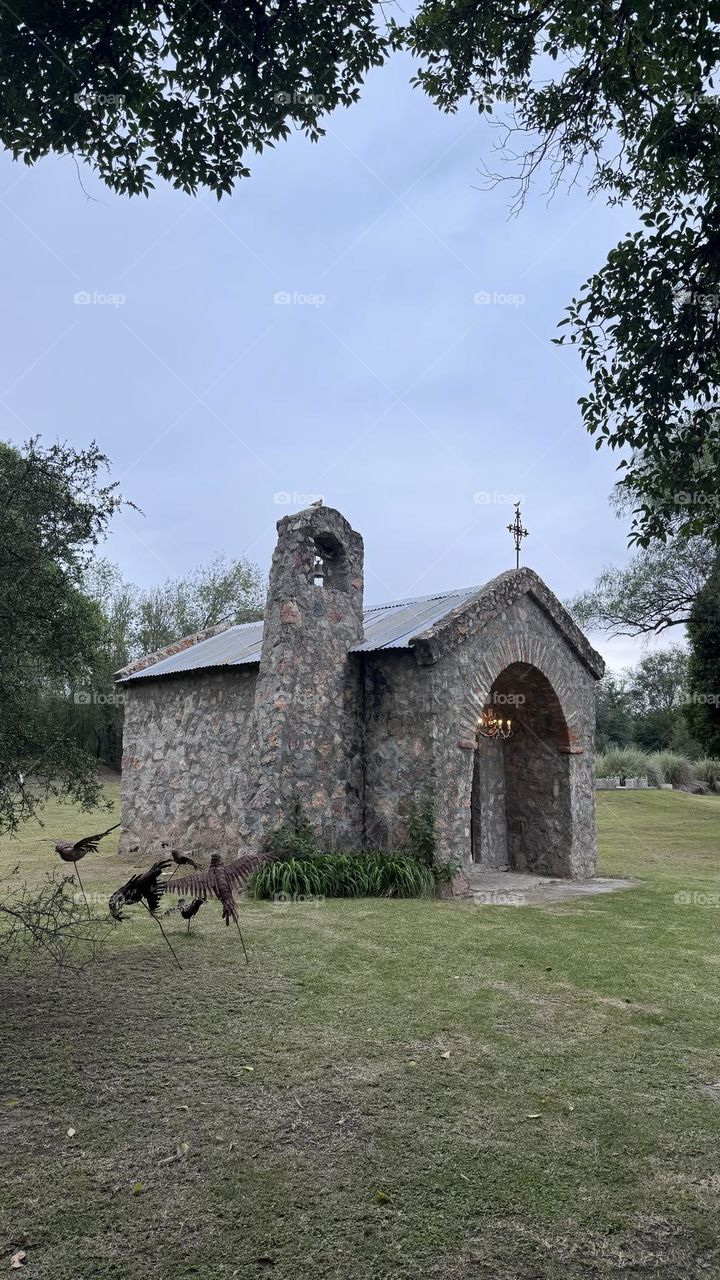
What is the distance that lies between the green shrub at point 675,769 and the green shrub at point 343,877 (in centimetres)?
2112

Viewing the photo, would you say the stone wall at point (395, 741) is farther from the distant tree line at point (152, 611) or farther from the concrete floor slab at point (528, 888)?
the distant tree line at point (152, 611)

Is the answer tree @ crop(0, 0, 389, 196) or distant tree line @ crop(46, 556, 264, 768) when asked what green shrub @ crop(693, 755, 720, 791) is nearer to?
distant tree line @ crop(46, 556, 264, 768)

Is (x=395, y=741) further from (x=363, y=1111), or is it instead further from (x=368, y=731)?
(x=363, y=1111)

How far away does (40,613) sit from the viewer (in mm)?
5180

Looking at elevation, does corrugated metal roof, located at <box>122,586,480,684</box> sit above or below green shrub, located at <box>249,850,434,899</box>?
above

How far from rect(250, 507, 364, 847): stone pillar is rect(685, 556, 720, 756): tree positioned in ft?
38.9

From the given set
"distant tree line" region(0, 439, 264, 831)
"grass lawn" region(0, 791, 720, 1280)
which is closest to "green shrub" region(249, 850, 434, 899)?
"grass lawn" region(0, 791, 720, 1280)

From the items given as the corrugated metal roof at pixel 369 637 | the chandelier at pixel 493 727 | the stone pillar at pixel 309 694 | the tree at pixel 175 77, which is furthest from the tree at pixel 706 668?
the tree at pixel 175 77

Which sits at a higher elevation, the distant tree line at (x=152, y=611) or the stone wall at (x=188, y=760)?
the distant tree line at (x=152, y=611)

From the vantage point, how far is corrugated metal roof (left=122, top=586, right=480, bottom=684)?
10.9 m

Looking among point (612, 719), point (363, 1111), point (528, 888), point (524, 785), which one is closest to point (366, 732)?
point (528, 888)

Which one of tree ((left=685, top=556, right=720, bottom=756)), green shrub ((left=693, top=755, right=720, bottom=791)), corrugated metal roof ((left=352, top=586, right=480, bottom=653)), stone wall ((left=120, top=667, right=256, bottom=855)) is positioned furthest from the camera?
green shrub ((left=693, top=755, right=720, bottom=791))

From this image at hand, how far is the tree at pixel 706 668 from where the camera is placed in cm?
1911

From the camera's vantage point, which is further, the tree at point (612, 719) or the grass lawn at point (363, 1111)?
the tree at point (612, 719)
